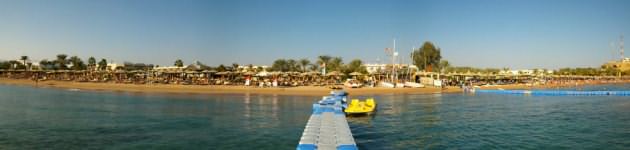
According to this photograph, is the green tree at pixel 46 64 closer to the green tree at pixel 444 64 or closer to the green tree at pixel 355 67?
the green tree at pixel 355 67

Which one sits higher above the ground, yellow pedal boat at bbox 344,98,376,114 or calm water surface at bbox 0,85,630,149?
yellow pedal boat at bbox 344,98,376,114

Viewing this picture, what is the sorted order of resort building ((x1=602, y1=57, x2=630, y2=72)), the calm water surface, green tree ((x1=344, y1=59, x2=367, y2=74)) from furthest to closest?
resort building ((x1=602, y1=57, x2=630, y2=72)) → green tree ((x1=344, y1=59, x2=367, y2=74)) → the calm water surface

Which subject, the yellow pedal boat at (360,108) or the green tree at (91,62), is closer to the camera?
the yellow pedal boat at (360,108)

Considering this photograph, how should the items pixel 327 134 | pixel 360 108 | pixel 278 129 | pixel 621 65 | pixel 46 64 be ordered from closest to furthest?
pixel 327 134
pixel 278 129
pixel 360 108
pixel 46 64
pixel 621 65

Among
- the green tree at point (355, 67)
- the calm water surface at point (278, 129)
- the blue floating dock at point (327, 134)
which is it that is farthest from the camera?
the green tree at point (355, 67)

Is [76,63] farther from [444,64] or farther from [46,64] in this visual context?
[444,64]

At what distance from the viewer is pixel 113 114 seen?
3825 cm

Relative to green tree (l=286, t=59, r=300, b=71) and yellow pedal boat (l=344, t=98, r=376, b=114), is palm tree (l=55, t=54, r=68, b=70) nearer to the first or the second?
green tree (l=286, t=59, r=300, b=71)

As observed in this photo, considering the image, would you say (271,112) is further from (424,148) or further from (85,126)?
(424,148)

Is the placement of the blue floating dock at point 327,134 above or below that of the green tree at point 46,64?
below

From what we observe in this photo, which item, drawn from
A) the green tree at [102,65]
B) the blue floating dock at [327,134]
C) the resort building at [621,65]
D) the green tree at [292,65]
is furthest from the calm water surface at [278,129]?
the resort building at [621,65]

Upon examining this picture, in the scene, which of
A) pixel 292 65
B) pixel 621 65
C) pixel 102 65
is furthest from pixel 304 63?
pixel 621 65

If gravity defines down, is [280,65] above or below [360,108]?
above

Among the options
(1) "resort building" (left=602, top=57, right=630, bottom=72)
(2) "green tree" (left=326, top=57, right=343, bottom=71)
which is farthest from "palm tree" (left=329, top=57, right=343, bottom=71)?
(1) "resort building" (left=602, top=57, right=630, bottom=72)
